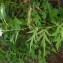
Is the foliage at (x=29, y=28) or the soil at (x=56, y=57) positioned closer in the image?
the foliage at (x=29, y=28)

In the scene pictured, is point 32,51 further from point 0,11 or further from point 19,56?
point 0,11

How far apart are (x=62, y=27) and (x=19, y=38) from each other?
400 millimetres

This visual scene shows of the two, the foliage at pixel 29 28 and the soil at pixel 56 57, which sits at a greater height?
the foliage at pixel 29 28

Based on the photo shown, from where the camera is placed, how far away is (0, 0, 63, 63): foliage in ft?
5.73

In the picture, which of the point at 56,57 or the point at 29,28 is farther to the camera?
the point at 56,57

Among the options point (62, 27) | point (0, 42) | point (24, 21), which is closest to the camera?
point (62, 27)

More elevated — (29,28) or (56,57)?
(29,28)

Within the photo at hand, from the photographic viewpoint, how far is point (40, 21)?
1793 millimetres

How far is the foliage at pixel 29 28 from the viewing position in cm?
175

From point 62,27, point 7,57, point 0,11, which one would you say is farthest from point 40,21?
point 7,57

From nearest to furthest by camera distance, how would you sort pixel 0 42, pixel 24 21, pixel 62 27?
pixel 62 27
pixel 24 21
pixel 0 42

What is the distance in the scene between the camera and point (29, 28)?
1782mm

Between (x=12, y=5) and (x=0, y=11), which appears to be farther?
(x=12, y=5)

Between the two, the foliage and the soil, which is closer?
the foliage
